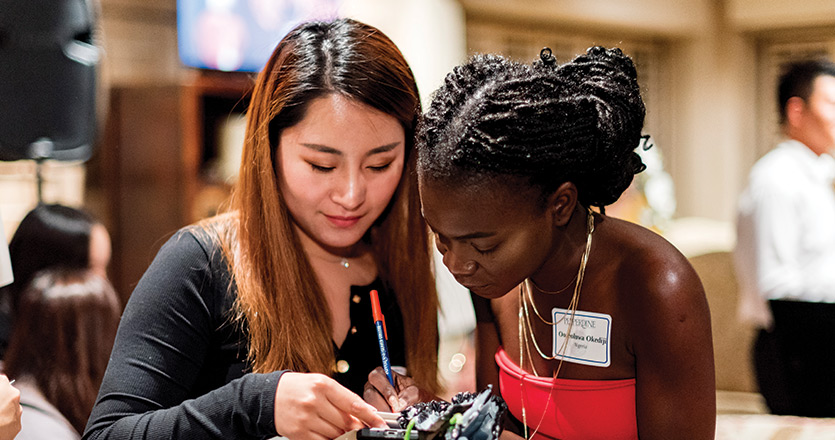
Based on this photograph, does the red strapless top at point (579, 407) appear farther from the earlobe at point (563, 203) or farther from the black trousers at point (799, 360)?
the black trousers at point (799, 360)

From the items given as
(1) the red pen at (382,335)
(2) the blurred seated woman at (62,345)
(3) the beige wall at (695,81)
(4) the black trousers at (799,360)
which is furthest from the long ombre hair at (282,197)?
(3) the beige wall at (695,81)

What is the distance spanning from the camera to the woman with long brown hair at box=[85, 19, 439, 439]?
1.09m

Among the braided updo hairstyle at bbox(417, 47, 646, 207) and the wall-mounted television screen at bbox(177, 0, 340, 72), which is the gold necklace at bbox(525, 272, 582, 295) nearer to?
the braided updo hairstyle at bbox(417, 47, 646, 207)

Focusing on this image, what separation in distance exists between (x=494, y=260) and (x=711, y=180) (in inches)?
141

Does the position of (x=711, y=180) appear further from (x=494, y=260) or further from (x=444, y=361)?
(x=494, y=260)

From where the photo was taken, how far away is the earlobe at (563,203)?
3.04 ft

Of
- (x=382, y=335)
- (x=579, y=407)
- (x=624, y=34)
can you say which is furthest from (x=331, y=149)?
(x=624, y=34)

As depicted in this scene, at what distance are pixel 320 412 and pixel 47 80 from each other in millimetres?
1289

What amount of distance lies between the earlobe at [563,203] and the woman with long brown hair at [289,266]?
0.33m

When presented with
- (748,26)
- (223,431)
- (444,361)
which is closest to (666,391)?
(223,431)

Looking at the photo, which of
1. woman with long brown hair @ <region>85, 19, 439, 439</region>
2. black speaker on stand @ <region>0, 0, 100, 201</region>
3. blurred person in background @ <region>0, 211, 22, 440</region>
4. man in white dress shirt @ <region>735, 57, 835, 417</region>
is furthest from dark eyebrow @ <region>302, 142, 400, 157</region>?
man in white dress shirt @ <region>735, 57, 835, 417</region>

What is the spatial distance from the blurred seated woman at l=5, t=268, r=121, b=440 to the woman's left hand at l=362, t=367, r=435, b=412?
931mm

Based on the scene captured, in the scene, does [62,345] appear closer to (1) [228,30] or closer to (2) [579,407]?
(2) [579,407]

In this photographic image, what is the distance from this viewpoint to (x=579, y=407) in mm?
1001
